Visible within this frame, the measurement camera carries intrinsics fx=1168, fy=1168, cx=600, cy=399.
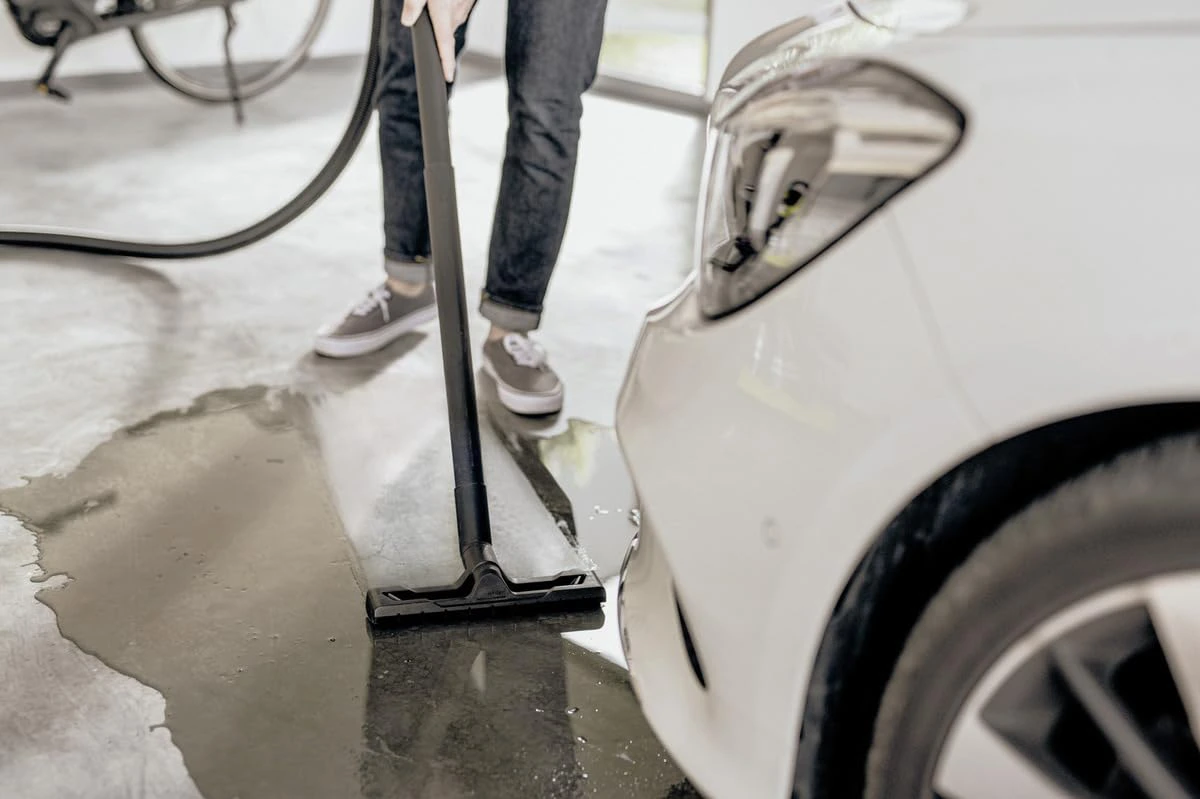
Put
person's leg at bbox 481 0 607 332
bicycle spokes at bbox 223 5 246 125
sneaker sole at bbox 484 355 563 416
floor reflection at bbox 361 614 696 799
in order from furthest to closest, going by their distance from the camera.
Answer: bicycle spokes at bbox 223 5 246 125
sneaker sole at bbox 484 355 563 416
person's leg at bbox 481 0 607 332
floor reflection at bbox 361 614 696 799

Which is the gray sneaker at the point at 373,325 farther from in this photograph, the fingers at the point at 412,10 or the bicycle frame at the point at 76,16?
the bicycle frame at the point at 76,16

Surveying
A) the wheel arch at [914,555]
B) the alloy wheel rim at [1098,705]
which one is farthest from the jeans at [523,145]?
the alloy wheel rim at [1098,705]

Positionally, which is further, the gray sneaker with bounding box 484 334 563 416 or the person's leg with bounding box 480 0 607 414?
the gray sneaker with bounding box 484 334 563 416

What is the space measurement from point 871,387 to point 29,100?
165 inches

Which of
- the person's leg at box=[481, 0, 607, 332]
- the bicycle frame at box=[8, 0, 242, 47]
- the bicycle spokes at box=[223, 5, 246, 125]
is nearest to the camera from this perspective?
the person's leg at box=[481, 0, 607, 332]

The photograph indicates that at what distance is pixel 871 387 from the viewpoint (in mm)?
797

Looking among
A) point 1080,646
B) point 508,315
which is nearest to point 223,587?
point 508,315

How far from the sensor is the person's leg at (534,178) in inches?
75.8

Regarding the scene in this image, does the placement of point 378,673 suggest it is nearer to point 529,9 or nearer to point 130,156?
point 529,9

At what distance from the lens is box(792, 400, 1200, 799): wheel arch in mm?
805

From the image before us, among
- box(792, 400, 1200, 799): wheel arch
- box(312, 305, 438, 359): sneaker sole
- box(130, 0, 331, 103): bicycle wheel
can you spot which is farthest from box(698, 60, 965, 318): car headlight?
box(130, 0, 331, 103): bicycle wheel

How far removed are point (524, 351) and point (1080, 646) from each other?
4.85ft

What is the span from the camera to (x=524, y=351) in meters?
2.16

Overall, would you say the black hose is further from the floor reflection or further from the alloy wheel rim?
the alloy wheel rim
